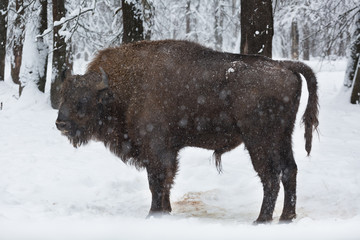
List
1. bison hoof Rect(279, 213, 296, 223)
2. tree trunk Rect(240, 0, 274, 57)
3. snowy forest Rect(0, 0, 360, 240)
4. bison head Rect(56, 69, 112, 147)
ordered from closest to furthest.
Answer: snowy forest Rect(0, 0, 360, 240) → bison hoof Rect(279, 213, 296, 223) → bison head Rect(56, 69, 112, 147) → tree trunk Rect(240, 0, 274, 57)

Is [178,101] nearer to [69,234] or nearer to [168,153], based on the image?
[168,153]

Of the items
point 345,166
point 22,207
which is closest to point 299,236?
point 22,207

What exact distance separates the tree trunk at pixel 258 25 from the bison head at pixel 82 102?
2862 millimetres

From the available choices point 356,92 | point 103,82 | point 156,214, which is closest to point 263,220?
point 156,214

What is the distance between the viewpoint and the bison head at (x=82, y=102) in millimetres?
4738

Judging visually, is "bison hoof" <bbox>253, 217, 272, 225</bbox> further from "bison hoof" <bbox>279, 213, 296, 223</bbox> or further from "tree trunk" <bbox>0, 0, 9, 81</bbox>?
"tree trunk" <bbox>0, 0, 9, 81</bbox>

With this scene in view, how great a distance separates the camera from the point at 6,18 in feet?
55.2

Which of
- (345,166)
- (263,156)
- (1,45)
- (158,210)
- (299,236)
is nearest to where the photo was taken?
(299,236)

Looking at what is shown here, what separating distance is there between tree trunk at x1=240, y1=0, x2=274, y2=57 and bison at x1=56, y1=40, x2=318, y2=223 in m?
1.94

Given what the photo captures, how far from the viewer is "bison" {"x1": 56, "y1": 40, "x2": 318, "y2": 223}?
439 cm

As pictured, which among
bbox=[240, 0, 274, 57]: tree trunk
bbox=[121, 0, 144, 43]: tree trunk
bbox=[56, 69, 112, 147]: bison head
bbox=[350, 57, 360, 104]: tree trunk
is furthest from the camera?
bbox=[350, 57, 360, 104]: tree trunk

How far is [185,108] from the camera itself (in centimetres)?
467

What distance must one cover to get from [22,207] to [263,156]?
2901 millimetres

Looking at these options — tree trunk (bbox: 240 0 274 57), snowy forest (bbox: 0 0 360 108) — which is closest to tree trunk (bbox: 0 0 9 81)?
snowy forest (bbox: 0 0 360 108)
